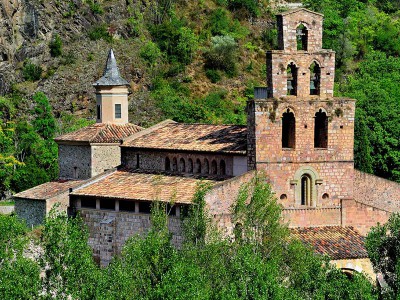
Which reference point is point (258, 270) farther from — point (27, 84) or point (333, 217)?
point (27, 84)

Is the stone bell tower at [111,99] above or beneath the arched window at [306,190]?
above

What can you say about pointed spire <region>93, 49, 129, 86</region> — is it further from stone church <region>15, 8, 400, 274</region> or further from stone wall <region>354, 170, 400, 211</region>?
stone wall <region>354, 170, 400, 211</region>

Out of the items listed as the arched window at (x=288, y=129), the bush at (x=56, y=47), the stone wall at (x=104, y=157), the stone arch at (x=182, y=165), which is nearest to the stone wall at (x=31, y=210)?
the stone wall at (x=104, y=157)

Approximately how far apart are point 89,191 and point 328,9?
6310 cm

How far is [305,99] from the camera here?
64.6 metres

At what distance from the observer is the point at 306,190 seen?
6469 cm

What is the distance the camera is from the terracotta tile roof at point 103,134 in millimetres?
73875

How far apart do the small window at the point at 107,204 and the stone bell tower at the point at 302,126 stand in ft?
25.3

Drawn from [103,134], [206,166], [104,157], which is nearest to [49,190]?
[104,157]

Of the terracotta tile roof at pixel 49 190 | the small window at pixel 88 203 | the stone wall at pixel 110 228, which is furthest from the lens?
the terracotta tile roof at pixel 49 190

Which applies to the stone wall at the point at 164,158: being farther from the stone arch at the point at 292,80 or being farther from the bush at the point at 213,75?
the bush at the point at 213,75

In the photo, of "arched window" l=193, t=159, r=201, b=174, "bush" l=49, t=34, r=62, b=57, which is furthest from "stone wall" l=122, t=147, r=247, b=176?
"bush" l=49, t=34, r=62, b=57

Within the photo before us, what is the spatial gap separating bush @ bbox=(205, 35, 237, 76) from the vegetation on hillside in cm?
5900

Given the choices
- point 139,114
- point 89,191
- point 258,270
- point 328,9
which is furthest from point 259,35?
point 258,270
